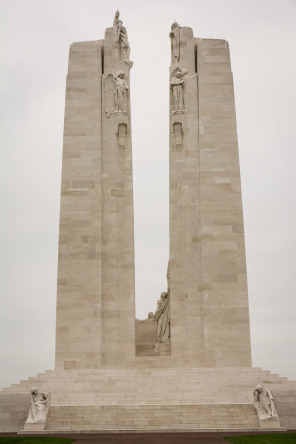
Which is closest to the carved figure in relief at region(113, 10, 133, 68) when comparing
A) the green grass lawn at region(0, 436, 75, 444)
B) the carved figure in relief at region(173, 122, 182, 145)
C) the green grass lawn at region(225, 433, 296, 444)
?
the carved figure in relief at region(173, 122, 182, 145)

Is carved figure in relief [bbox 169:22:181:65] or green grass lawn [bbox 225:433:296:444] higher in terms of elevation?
carved figure in relief [bbox 169:22:181:65]

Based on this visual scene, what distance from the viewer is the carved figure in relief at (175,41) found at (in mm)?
29578

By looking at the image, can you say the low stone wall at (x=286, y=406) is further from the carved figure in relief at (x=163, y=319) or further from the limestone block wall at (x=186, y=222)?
the carved figure in relief at (x=163, y=319)

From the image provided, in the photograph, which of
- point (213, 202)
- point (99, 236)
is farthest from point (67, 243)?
point (213, 202)

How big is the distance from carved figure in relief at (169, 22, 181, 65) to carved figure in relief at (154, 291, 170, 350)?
10.3 metres

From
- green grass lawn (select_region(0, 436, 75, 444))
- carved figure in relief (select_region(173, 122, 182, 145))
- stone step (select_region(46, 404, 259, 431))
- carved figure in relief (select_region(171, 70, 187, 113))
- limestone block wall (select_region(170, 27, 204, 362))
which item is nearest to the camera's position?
green grass lawn (select_region(0, 436, 75, 444))

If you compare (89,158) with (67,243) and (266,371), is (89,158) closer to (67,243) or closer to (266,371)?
(67,243)

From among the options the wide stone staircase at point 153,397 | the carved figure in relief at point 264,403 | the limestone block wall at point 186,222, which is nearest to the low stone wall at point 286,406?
the wide stone staircase at point 153,397

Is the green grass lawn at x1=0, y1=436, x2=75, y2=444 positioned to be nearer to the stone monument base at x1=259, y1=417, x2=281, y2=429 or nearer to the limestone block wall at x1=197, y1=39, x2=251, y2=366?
the stone monument base at x1=259, y1=417, x2=281, y2=429

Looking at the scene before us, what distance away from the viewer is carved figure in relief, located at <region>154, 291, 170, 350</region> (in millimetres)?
27141

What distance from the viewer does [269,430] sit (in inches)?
736

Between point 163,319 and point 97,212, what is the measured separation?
→ 5.11 metres

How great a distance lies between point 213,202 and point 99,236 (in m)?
4.84

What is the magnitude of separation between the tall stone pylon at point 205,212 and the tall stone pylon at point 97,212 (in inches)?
76.4
